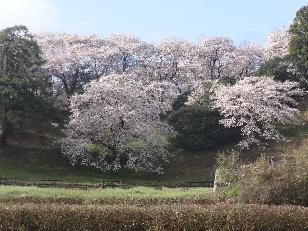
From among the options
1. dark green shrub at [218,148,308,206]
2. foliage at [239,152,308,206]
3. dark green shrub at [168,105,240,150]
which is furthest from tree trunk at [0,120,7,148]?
foliage at [239,152,308,206]

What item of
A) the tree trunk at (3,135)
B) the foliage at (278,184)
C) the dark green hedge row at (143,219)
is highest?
the tree trunk at (3,135)

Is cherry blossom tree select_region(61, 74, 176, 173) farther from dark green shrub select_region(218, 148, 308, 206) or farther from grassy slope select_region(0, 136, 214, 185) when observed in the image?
dark green shrub select_region(218, 148, 308, 206)

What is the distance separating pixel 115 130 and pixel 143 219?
28409mm

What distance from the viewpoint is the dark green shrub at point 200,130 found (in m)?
44.7

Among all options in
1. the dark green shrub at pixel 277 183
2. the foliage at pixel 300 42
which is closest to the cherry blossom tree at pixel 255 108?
the foliage at pixel 300 42

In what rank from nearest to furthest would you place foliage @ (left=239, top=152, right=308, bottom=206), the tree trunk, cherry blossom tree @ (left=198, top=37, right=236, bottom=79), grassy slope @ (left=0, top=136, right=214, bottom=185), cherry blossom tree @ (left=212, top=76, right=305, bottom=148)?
1. foliage @ (left=239, top=152, right=308, bottom=206)
2. grassy slope @ (left=0, top=136, right=214, bottom=185)
3. the tree trunk
4. cherry blossom tree @ (left=212, top=76, right=305, bottom=148)
5. cherry blossom tree @ (left=198, top=37, right=236, bottom=79)

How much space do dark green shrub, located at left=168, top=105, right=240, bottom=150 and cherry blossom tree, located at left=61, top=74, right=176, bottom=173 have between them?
1.86m

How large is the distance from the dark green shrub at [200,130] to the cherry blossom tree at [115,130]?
1.86m

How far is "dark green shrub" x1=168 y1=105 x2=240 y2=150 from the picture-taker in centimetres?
4466

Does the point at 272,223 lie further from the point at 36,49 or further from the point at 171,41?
the point at 171,41

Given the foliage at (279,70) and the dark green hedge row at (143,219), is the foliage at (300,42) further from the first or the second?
the dark green hedge row at (143,219)

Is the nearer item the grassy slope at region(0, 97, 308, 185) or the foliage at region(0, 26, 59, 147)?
the grassy slope at region(0, 97, 308, 185)

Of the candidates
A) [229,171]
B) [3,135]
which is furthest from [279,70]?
[229,171]

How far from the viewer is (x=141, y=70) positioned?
182 ft
